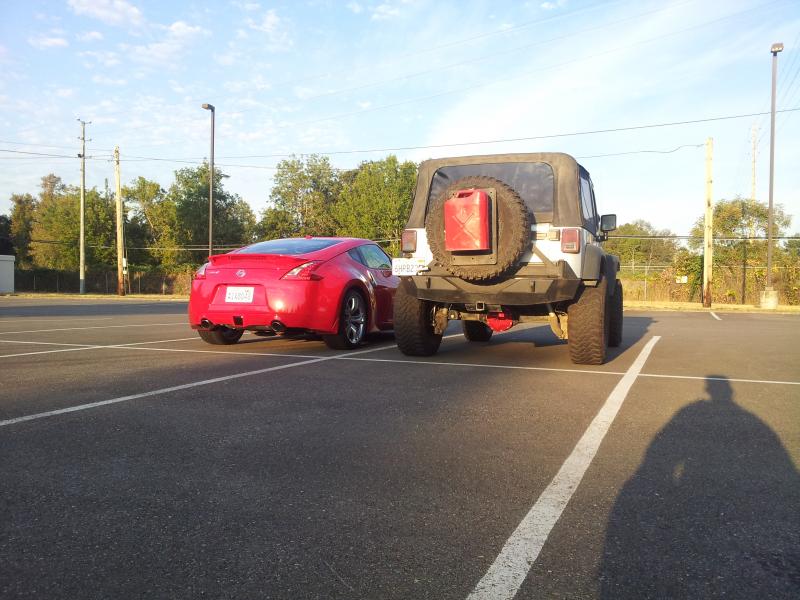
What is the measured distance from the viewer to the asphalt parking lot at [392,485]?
77.6 inches

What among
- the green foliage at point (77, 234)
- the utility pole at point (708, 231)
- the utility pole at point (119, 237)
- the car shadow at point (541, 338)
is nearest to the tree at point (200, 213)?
the green foliage at point (77, 234)

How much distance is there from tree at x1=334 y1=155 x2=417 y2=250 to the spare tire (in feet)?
186

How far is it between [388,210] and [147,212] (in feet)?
86.9

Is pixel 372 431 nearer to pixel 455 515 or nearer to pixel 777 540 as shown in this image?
pixel 455 515

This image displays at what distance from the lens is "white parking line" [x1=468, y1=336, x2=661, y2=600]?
6.25 feet

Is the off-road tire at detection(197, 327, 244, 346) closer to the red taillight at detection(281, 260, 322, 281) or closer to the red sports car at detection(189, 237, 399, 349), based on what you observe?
the red sports car at detection(189, 237, 399, 349)

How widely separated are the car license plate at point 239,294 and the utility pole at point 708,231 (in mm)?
23149

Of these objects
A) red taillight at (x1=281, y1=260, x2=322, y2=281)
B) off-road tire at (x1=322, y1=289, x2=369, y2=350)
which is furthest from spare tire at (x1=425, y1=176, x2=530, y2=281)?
off-road tire at (x1=322, y1=289, x2=369, y2=350)

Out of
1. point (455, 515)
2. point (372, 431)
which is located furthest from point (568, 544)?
point (372, 431)

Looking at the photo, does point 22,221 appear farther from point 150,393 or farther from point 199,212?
point 150,393

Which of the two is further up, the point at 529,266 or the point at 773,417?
the point at 529,266

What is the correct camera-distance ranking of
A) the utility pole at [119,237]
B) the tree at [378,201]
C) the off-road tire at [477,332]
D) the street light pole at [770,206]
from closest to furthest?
the off-road tire at [477,332] → the street light pole at [770,206] → the utility pole at [119,237] → the tree at [378,201]

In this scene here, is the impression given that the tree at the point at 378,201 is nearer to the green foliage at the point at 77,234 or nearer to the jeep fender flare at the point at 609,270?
the green foliage at the point at 77,234

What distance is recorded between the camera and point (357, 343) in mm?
7770
